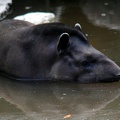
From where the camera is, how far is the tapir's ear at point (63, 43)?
6.34m

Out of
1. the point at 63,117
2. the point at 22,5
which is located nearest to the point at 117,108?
the point at 63,117

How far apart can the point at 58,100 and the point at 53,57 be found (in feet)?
3.23

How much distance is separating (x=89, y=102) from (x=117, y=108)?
433 millimetres

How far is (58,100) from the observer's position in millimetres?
5723

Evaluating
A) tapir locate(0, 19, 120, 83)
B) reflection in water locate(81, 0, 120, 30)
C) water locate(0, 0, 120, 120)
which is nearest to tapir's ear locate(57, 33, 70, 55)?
tapir locate(0, 19, 120, 83)

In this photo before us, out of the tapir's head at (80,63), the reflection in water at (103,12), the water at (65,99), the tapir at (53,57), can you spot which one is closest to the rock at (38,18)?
the reflection in water at (103,12)

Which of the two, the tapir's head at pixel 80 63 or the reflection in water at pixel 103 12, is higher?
the tapir's head at pixel 80 63

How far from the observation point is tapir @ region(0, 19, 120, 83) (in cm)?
629

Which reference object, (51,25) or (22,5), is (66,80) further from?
(22,5)

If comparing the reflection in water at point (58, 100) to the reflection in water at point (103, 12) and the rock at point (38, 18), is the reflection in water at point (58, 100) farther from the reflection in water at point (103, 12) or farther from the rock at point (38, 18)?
the reflection in water at point (103, 12)

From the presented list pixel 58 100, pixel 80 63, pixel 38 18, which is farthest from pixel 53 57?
pixel 38 18

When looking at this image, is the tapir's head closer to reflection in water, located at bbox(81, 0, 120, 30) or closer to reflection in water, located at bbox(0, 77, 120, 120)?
reflection in water, located at bbox(0, 77, 120, 120)

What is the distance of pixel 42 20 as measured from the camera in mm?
9586

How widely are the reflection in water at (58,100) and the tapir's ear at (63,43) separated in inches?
18.9
